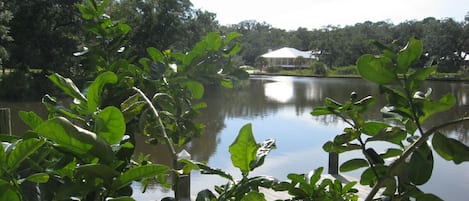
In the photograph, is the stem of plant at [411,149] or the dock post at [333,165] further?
the dock post at [333,165]

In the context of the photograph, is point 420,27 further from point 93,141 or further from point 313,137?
point 93,141

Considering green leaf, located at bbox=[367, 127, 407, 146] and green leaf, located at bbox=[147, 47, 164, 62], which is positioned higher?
green leaf, located at bbox=[147, 47, 164, 62]

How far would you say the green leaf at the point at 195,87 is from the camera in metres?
0.79

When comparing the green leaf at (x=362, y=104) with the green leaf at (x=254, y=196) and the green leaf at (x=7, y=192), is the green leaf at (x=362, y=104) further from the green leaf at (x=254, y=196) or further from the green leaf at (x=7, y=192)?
the green leaf at (x=7, y=192)

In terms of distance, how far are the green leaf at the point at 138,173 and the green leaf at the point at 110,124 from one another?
1.4 inches

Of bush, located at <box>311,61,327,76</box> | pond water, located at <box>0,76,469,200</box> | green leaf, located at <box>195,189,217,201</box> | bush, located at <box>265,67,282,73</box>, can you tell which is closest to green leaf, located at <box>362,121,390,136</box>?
green leaf, located at <box>195,189,217,201</box>

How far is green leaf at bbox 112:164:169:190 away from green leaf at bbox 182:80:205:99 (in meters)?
0.36

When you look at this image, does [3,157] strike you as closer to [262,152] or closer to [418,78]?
[262,152]

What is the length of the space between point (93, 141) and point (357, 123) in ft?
1.03

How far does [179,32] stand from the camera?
17.4 metres

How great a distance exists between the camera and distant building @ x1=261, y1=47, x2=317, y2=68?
3769cm

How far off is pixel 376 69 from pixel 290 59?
38.4 metres

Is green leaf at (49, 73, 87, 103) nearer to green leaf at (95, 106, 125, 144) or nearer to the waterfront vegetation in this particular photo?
the waterfront vegetation

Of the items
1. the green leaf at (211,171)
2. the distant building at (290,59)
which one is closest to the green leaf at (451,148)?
the green leaf at (211,171)
